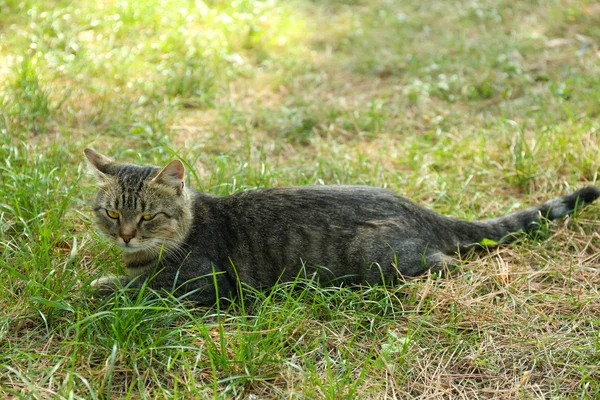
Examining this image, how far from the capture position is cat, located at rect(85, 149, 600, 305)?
3.60 m

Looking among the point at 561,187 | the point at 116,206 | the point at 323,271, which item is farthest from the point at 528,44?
the point at 116,206

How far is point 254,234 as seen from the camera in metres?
3.82

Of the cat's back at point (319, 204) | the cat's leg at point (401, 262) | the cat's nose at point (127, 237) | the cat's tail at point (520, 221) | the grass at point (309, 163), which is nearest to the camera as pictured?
the grass at point (309, 163)

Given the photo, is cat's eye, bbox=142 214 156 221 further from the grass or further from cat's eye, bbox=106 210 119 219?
the grass

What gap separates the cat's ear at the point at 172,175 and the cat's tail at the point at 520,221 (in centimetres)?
188

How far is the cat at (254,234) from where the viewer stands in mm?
3600

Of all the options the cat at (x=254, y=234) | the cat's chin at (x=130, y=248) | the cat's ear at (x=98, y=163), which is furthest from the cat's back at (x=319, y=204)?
the cat's ear at (x=98, y=163)

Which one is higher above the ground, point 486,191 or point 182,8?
point 182,8

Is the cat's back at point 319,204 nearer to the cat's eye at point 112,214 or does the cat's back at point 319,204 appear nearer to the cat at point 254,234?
the cat at point 254,234

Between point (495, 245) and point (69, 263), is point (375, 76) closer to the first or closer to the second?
point (495, 245)

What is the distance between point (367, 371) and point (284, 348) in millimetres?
Result: 439

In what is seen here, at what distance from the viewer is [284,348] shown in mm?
3049

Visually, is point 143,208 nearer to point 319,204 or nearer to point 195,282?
point 195,282

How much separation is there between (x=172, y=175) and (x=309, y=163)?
194 cm
